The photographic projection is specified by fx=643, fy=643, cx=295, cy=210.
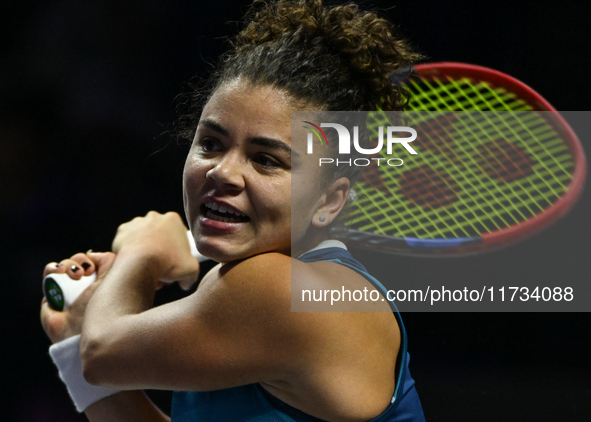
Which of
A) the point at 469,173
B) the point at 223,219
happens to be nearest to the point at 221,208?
the point at 223,219

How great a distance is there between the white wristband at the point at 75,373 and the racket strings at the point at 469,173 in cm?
51

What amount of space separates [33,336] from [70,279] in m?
0.78

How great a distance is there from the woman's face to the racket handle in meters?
0.34

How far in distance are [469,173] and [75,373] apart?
2.54 ft

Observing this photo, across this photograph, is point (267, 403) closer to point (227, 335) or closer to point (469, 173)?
point (227, 335)

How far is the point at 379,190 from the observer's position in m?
1.18

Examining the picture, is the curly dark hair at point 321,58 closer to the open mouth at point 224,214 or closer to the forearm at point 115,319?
the open mouth at point 224,214

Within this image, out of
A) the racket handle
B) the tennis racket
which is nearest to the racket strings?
the tennis racket

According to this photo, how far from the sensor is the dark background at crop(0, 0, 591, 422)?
1566 mm

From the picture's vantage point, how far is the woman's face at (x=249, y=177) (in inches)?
30.0

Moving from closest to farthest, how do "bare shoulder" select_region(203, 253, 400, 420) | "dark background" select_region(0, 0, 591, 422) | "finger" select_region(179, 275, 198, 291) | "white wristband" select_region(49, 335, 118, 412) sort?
"bare shoulder" select_region(203, 253, 400, 420) < "white wristband" select_region(49, 335, 118, 412) < "finger" select_region(179, 275, 198, 291) < "dark background" select_region(0, 0, 591, 422)

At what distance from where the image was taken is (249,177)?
76cm

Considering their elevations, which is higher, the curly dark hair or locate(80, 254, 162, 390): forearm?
the curly dark hair

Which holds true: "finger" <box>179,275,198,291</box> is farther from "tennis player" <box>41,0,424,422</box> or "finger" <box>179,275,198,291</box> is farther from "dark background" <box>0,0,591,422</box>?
"dark background" <box>0,0,591,422</box>
